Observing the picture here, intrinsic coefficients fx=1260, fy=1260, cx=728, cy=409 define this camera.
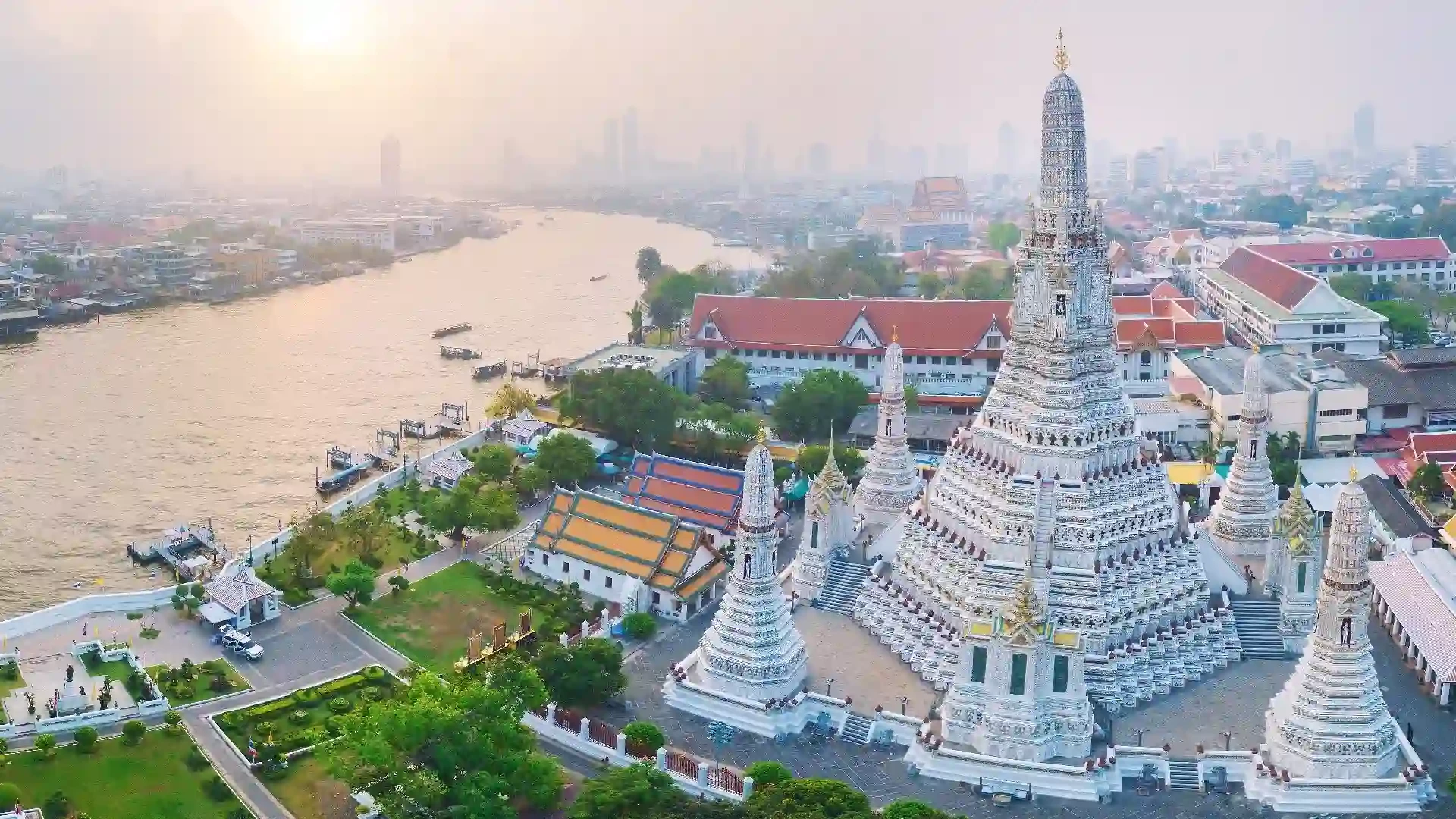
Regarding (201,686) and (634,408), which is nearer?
(201,686)

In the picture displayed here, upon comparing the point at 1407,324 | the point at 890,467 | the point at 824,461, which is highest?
the point at 1407,324

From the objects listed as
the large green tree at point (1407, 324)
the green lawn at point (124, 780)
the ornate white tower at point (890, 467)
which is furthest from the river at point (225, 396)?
the large green tree at point (1407, 324)

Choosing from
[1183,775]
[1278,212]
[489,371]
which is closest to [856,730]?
[1183,775]

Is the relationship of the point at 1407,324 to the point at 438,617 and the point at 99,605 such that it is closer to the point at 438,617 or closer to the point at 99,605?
the point at 438,617

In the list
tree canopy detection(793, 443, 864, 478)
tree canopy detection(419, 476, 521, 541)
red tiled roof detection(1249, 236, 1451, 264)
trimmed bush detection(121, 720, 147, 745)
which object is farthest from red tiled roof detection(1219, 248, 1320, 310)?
trimmed bush detection(121, 720, 147, 745)

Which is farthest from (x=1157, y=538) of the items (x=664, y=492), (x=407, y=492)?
(x=407, y=492)

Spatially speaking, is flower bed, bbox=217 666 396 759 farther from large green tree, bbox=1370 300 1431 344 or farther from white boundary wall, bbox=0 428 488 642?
large green tree, bbox=1370 300 1431 344

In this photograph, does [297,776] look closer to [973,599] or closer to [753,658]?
[753,658]
